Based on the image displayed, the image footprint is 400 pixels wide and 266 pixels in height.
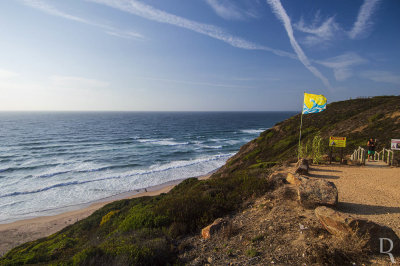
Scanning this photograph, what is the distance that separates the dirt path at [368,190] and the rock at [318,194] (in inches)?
25.7

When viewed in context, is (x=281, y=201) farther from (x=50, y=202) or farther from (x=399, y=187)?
(x=50, y=202)

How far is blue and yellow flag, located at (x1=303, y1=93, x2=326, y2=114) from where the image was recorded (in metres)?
12.4

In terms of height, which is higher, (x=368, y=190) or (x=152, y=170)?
(x=368, y=190)

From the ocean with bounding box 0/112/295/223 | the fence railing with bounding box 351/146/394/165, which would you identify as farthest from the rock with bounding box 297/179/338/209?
the ocean with bounding box 0/112/295/223

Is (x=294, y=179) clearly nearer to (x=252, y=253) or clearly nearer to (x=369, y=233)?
(x=369, y=233)

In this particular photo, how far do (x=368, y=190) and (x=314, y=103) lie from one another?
18.9ft

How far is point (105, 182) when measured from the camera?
25484 millimetres

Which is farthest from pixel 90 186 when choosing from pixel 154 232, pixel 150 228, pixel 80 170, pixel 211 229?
pixel 211 229

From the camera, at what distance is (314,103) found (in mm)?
12570

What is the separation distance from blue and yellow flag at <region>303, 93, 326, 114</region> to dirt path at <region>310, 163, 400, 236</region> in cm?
350

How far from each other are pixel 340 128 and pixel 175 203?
2333cm

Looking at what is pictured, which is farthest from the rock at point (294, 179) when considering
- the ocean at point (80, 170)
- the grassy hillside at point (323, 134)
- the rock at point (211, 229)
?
the ocean at point (80, 170)

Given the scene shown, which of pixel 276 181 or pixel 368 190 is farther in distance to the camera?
pixel 276 181

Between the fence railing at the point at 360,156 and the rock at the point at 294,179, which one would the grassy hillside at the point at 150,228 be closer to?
the rock at the point at 294,179
